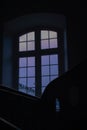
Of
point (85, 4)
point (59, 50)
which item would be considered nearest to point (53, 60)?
point (59, 50)

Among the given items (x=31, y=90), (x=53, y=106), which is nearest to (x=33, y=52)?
(x=31, y=90)

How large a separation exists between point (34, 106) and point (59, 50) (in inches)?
135

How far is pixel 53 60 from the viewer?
6.33 meters

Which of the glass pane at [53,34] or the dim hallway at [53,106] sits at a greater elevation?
the glass pane at [53,34]

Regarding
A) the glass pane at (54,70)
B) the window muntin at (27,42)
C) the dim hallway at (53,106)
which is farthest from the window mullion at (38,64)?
the dim hallway at (53,106)

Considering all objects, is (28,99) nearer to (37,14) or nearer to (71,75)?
(71,75)

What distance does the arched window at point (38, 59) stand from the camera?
626 centimetres

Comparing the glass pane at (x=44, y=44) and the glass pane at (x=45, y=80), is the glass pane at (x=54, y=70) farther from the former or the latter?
the glass pane at (x=44, y=44)

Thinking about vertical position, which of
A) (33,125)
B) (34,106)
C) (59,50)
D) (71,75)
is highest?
(59,50)

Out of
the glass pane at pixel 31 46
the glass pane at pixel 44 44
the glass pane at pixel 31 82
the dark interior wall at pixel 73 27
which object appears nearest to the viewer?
the dark interior wall at pixel 73 27

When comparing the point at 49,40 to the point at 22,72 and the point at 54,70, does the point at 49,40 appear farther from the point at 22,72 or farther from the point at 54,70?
the point at 22,72

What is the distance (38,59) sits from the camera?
21.1 ft

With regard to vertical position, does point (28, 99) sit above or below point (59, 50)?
below

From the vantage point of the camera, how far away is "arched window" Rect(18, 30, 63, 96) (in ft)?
20.5
